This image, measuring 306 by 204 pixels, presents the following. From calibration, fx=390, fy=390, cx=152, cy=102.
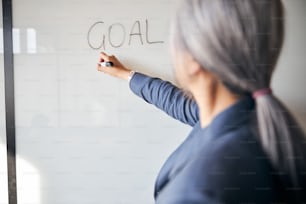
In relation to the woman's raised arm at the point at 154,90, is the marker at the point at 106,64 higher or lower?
higher

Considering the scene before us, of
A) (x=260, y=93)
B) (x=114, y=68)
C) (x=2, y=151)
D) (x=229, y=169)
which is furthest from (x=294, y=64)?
(x=2, y=151)

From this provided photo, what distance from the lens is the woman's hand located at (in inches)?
31.7

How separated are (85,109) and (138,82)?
0.13 meters

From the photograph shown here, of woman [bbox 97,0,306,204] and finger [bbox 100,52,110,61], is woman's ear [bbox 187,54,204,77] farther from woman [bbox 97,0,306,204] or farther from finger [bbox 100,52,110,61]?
finger [bbox 100,52,110,61]

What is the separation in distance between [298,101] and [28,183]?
0.58 meters

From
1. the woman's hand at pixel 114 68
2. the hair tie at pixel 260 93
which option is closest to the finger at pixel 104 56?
the woman's hand at pixel 114 68

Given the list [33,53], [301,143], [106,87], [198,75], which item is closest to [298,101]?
[301,143]

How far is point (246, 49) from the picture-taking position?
61 centimetres

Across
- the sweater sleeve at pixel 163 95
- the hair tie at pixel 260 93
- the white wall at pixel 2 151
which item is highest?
the hair tie at pixel 260 93

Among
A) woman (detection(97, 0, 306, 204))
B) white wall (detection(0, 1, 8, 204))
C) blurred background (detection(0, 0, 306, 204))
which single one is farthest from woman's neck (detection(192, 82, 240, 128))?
white wall (detection(0, 1, 8, 204))

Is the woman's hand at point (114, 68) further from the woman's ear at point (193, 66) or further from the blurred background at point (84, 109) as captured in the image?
the woman's ear at point (193, 66)

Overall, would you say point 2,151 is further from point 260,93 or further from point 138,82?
point 260,93

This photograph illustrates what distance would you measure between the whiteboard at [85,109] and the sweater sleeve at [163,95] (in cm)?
2

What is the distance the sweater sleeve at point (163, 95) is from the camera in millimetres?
786
